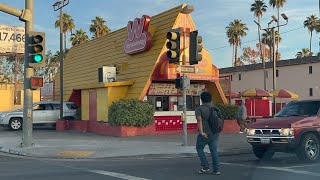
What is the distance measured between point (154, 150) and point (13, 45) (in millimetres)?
27239

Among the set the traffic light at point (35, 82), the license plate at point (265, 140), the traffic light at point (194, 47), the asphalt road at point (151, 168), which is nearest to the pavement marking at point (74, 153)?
the asphalt road at point (151, 168)

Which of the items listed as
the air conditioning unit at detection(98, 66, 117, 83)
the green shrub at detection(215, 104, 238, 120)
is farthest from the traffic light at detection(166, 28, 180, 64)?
the air conditioning unit at detection(98, 66, 117, 83)

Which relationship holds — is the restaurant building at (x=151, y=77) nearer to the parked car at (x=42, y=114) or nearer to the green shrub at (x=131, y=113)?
the green shrub at (x=131, y=113)

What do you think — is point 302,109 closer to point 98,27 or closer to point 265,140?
point 265,140

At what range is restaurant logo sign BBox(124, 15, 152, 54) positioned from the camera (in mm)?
22984

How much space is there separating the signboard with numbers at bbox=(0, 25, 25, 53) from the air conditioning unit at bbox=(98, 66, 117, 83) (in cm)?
1688

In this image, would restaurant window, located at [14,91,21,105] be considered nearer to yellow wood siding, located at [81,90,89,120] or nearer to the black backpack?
yellow wood siding, located at [81,90,89,120]

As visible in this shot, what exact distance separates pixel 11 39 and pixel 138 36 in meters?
19.6

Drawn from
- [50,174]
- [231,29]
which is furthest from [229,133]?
[231,29]

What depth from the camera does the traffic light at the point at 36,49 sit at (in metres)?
16.4

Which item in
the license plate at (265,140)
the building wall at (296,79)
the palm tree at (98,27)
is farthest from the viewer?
the palm tree at (98,27)

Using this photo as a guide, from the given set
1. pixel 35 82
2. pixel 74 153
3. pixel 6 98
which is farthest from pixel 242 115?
pixel 6 98

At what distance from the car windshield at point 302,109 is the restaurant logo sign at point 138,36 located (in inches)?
424

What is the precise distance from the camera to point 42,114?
26859mm
